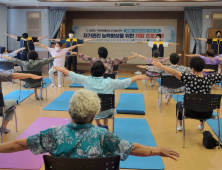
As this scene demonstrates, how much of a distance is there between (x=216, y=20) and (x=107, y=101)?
8.93 meters

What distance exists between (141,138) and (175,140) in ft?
1.75

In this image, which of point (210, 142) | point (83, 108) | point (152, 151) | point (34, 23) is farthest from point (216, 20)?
point (83, 108)

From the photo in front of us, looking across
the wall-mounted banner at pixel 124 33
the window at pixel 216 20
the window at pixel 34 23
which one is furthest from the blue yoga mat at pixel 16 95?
the window at pixel 216 20

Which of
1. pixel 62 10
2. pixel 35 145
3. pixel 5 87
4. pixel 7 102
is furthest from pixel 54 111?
pixel 62 10

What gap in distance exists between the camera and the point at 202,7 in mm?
10969

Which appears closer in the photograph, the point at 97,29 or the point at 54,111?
the point at 54,111

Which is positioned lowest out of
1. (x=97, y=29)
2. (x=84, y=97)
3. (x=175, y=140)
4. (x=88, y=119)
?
(x=175, y=140)

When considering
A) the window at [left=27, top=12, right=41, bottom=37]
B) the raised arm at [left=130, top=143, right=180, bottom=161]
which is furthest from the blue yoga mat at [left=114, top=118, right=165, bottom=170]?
the window at [left=27, top=12, right=41, bottom=37]

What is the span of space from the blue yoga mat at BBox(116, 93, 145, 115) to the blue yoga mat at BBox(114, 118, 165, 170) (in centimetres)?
48

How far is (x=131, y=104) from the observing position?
6.05 meters

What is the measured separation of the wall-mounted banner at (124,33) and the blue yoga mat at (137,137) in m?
7.94

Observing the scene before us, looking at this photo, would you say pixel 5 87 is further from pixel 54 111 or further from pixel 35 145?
pixel 35 145

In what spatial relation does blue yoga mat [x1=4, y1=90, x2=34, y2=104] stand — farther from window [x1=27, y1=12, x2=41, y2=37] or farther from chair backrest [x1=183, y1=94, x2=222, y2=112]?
window [x1=27, y1=12, x2=41, y2=37]

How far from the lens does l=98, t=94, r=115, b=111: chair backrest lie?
12.1ft
